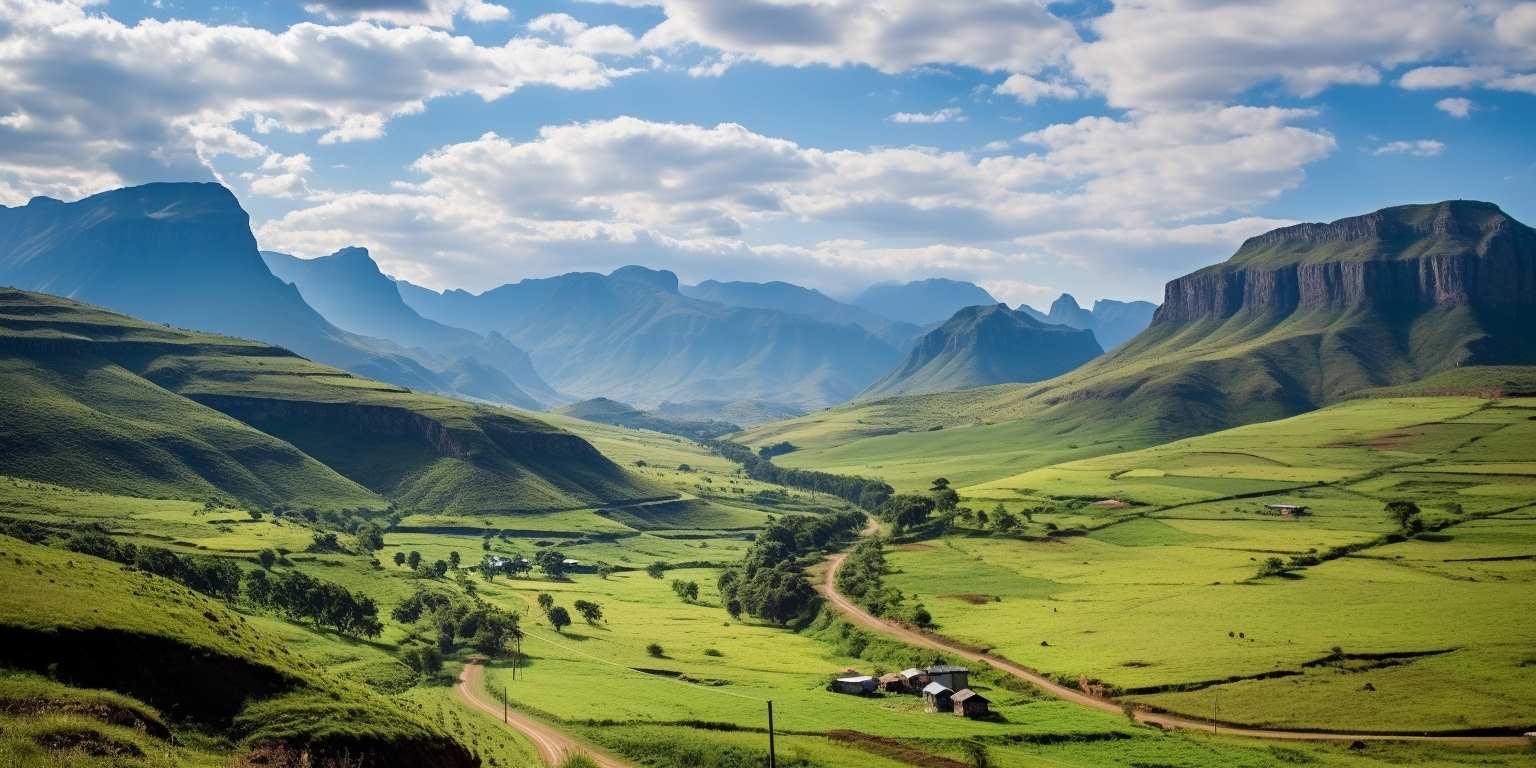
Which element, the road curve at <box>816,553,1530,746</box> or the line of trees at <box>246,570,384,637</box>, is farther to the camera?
the line of trees at <box>246,570,384,637</box>

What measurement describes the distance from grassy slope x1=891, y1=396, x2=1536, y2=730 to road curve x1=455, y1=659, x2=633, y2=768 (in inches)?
1871

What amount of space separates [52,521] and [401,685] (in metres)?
87.9

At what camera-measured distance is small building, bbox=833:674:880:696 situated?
102 metres

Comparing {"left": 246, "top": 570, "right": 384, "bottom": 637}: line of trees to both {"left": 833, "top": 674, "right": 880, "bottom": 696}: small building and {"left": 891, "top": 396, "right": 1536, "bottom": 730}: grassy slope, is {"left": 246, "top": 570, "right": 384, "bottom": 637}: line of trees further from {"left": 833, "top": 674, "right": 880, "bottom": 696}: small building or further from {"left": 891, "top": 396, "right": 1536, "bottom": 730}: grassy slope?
{"left": 891, "top": 396, "right": 1536, "bottom": 730}: grassy slope

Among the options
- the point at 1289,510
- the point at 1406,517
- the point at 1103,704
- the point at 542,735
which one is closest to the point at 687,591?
the point at 542,735

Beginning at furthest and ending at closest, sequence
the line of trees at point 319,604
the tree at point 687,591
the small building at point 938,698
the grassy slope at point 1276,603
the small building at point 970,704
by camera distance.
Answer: the tree at point 687,591, the line of trees at point 319,604, the small building at point 938,698, the small building at point 970,704, the grassy slope at point 1276,603

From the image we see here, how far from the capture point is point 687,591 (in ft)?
562

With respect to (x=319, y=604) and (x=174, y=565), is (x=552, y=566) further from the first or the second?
(x=174, y=565)

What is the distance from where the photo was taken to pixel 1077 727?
84.6 meters

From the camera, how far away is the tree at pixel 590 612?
469 ft

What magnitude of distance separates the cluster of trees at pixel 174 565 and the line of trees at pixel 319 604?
141 inches

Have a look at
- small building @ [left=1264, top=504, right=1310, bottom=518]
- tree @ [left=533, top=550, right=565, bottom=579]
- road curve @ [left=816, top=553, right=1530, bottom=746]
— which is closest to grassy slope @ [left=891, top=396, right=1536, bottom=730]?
road curve @ [left=816, top=553, right=1530, bottom=746]

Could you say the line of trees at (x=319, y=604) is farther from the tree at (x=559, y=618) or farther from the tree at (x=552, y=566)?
the tree at (x=552, y=566)

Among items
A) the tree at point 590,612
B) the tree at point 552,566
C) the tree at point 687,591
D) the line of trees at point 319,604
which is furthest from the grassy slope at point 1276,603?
the line of trees at point 319,604
